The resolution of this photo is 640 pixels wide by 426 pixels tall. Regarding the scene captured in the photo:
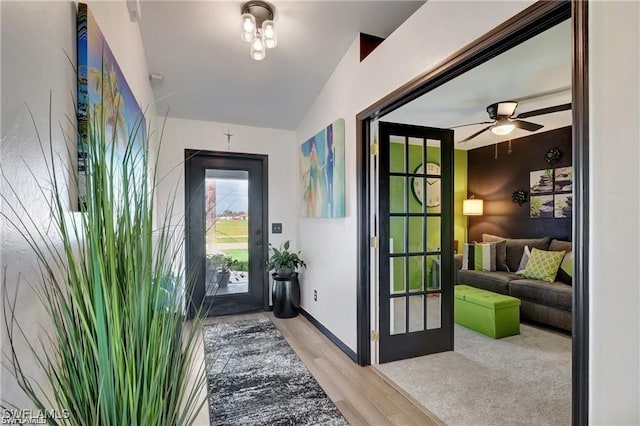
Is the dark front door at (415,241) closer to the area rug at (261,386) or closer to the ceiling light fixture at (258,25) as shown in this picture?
the area rug at (261,386)

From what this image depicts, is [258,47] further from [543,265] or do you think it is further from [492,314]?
[543,265]

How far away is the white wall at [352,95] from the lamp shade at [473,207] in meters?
3.01

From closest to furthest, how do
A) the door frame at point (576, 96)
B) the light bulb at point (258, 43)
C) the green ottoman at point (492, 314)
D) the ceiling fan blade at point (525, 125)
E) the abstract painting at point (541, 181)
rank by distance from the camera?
the door frame at point (576, 96) < the light bulb at point (258, 43) < the ceiling fan blade at point (525, 125) < the green ottoman at point (492, 314) < the abstract painting at point (541, 181)

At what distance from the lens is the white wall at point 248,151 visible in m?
3.81

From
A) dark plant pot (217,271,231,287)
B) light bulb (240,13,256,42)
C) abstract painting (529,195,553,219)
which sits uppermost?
light bulb (240,13,256,42)

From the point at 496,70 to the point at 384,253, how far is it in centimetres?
172

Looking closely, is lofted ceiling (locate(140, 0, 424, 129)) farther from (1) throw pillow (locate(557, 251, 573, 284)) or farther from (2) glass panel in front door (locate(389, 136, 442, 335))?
(1) throw pillow (locate(557, 251, 573, 284))

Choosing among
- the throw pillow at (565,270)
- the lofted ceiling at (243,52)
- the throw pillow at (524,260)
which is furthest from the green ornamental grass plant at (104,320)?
the throw pillow at (524,260)

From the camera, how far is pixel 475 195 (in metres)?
5.64

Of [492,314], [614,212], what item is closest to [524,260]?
[492,314]

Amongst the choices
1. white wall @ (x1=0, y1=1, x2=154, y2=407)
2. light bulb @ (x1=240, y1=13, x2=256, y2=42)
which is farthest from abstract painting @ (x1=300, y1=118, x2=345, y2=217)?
white wall @ (x1=0, y1=1, x2=154, y2=407)

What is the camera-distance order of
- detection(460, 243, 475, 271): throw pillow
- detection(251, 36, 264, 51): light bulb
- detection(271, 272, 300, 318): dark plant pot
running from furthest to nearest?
detection(460, 243, 475, 271): throw pillow < detection(271, 272, 300, 318): dark plant pot < detection(251, 36, 264, 51): light bulb

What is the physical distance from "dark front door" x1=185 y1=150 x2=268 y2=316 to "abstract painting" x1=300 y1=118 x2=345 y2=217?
0.72 metres

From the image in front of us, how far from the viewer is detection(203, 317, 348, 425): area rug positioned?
1.95 m
